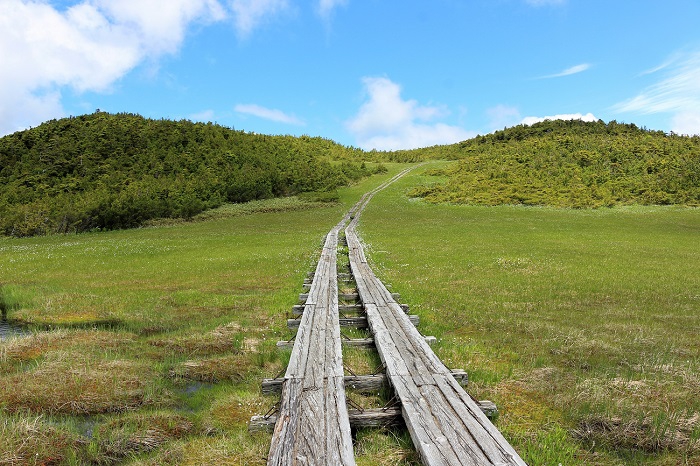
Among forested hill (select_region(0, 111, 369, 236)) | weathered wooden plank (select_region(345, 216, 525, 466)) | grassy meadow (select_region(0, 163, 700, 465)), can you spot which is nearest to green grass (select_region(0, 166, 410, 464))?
grassy meadow (select_region(0, 163, 700, 465))

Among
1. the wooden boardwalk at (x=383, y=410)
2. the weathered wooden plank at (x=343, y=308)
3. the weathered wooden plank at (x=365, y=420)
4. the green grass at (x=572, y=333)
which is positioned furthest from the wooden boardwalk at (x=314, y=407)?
the weathered wooden plank at (x=343, y=308)

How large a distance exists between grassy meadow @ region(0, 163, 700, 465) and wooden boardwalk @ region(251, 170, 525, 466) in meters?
0.46

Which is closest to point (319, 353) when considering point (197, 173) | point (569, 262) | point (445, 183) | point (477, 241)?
point (569, 262)

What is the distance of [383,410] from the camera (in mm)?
5723

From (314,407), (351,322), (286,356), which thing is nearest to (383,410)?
(314,407)

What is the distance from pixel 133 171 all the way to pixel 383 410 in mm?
96145

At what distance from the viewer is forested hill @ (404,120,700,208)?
6359cm

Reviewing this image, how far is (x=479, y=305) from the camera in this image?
1379 cm

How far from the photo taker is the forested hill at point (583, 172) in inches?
2504

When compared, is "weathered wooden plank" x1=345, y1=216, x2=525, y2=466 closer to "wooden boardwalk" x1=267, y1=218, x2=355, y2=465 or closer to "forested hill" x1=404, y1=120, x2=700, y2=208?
"wooden boardwalk" x1=267, y1=218, x2=355, y2=465

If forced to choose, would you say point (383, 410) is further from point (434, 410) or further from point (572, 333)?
point (572, 333)

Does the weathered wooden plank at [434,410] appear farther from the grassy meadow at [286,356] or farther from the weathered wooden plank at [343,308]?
the weathered wooden plank at [343,308]

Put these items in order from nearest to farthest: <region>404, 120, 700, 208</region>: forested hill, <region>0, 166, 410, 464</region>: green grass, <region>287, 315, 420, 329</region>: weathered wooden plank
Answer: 1. <region>0, 166, 410, 464</region>: green grass
2. <region>287, 315, 420, 329</region>: weathered wooden plank
3. <region>404, 120, 700, 208</region>: forested hill

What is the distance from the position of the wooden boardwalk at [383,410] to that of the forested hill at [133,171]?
58168mm
